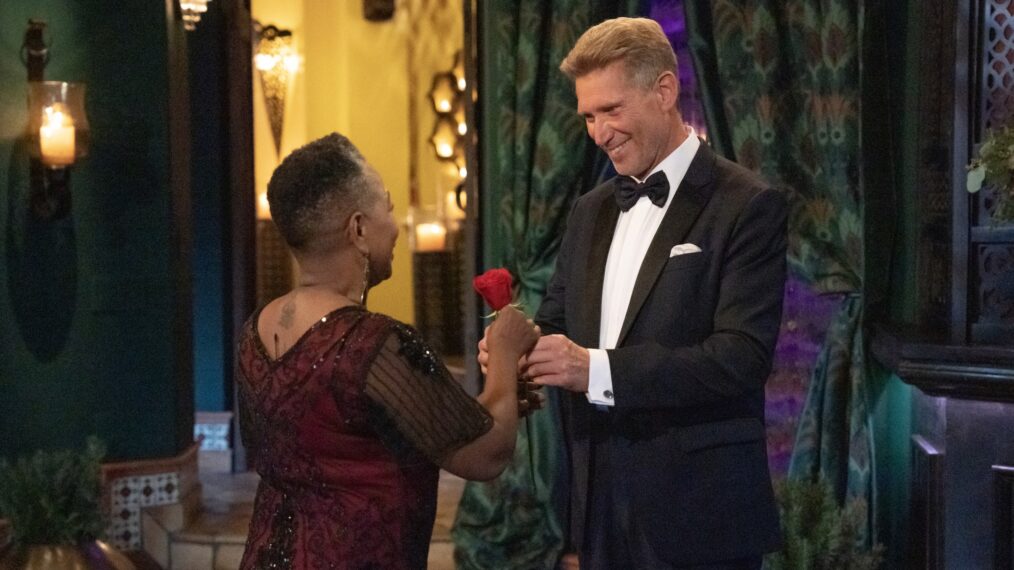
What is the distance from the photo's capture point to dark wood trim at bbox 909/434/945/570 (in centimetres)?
346

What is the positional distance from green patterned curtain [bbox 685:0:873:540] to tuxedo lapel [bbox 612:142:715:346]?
1.93 metres

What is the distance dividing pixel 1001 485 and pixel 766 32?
170cm

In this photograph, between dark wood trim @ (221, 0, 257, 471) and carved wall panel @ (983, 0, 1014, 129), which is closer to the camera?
carved wall panel @ (983, 0, 1014, 129)

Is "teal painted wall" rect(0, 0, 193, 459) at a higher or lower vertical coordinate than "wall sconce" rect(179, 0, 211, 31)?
lower

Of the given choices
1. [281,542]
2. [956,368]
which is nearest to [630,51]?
[281,542]

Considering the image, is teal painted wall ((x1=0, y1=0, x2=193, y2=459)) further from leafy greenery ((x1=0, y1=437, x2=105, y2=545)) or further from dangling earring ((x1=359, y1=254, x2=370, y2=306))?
dangling earring ((x1=359, y1=254, x2=370, y2=306))

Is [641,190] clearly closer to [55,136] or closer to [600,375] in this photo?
[600,375]

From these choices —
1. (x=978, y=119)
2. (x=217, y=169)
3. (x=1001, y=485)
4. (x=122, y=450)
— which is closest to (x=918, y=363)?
(x=1001, y=485)

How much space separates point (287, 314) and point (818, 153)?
2.57 meters

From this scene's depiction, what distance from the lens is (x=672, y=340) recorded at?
2252mm

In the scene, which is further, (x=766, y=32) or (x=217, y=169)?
(x=217, y=169)

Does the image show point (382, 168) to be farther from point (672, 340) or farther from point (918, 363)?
point (672, 340)

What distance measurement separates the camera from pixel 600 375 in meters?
2.20

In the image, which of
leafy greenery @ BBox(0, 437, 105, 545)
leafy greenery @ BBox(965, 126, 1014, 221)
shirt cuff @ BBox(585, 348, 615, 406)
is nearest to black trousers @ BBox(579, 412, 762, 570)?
shirt cuff @ BBox(585, 348, 615, 406)
